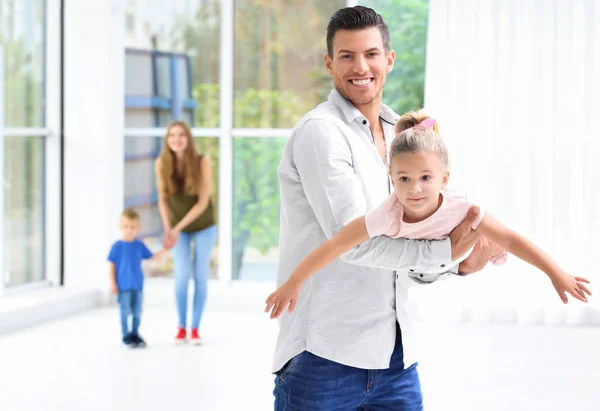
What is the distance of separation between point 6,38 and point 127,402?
3184 millimetres

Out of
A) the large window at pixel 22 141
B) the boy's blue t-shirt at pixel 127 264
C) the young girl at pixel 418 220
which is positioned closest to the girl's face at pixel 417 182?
the young girl at pixel 418 220

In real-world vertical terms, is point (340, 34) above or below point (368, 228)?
above

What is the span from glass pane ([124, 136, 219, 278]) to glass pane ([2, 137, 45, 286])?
0.64m

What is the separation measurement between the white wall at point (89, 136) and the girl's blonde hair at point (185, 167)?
4.40 feet

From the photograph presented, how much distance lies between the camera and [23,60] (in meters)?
6.05

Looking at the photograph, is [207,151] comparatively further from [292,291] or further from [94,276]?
[292,291]

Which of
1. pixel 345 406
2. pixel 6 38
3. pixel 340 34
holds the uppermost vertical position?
pixel 6 38

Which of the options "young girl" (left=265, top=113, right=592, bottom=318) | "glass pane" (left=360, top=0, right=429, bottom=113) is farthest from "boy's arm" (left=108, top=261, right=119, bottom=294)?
"young girl" (left=265, top=113, right=592, bottom=318)

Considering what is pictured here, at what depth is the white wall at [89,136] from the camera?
625 centimetres

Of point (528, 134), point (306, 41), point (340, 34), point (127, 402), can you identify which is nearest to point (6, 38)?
point (306, 41)

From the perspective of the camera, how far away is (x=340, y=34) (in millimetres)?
1757

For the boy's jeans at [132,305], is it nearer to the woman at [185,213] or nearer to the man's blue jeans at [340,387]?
the woman at [185,213]

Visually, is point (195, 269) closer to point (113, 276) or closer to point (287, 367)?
point (113, 276)

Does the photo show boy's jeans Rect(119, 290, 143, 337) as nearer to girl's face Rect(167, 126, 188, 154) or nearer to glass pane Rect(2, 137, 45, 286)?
girl's face Rect(167, 126, 188, 154)
